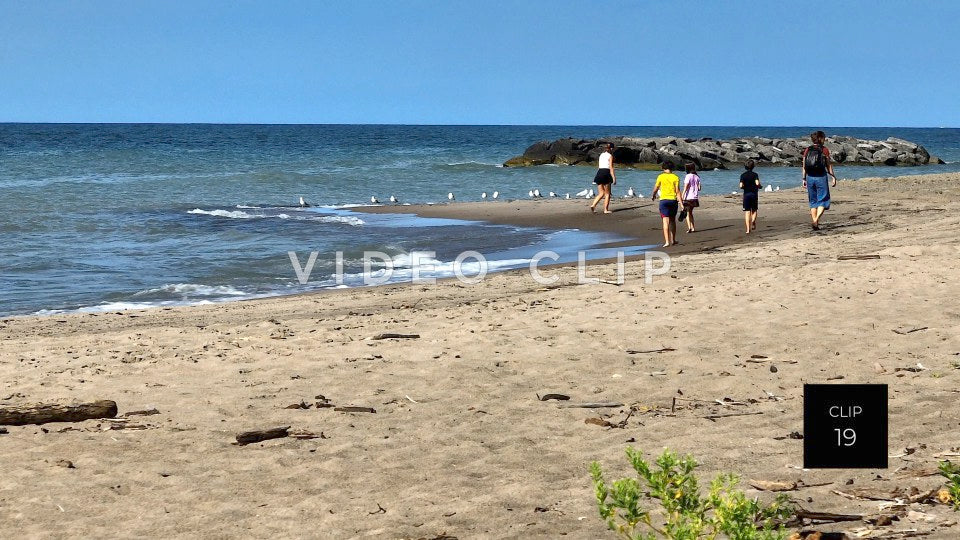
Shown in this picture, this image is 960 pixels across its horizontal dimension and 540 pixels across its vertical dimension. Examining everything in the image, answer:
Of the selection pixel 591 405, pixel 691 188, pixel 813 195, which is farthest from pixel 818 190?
pixel 591 405

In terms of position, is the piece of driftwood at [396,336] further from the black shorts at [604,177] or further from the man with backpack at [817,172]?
the black shorts at [604,177]

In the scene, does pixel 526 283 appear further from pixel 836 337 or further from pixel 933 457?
→ pixel 933 457

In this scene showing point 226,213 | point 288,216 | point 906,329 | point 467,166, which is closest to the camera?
point 906,329

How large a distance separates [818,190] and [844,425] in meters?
14.2

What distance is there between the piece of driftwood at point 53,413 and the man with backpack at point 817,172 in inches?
490

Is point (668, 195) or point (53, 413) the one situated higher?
point (668, 195)

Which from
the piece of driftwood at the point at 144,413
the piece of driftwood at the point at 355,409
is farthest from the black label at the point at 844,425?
the piece of driftwood at the point at 144,413

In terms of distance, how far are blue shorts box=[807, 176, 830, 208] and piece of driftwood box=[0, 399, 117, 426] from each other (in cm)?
1302

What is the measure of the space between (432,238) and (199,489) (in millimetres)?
15536

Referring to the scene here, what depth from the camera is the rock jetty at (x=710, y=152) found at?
5077cm

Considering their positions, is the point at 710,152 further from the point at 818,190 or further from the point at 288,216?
the point at 818,190

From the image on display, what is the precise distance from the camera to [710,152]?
5212 centimetres

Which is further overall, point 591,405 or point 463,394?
point 463,394

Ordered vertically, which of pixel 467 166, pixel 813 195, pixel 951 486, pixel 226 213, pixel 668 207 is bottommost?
pixel 951 486
